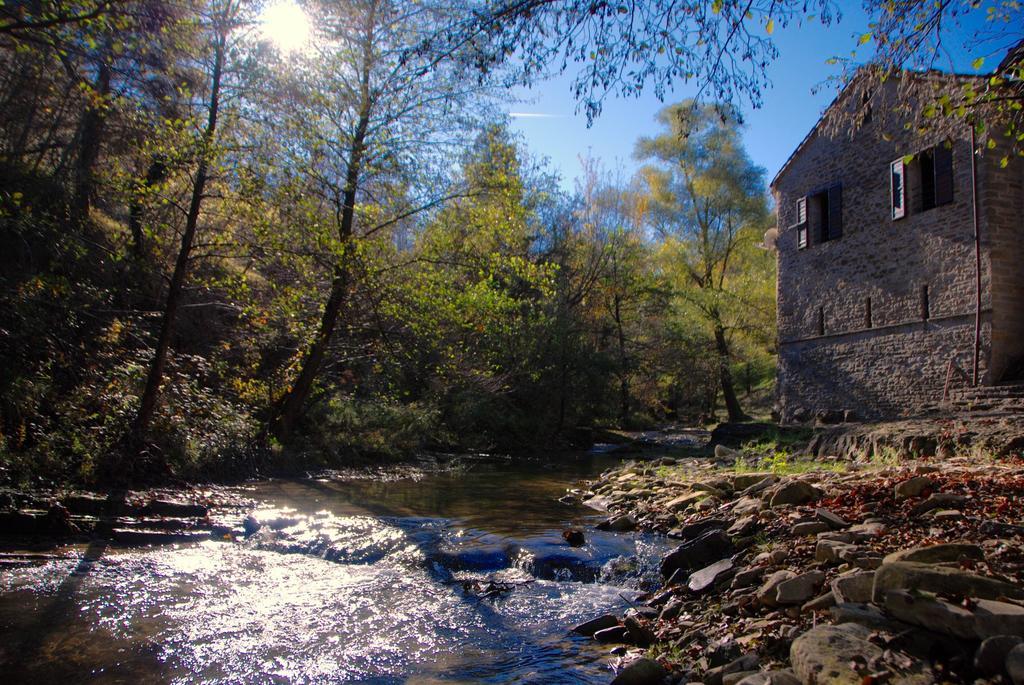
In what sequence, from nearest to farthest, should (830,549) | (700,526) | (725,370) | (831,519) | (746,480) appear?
1. (830,549)
2. (831,519)
3. (700,526)
4. (746,480)
5. (725,370)

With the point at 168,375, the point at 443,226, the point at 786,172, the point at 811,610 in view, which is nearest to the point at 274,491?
the point at 168,375

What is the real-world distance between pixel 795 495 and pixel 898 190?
13392 millimetres

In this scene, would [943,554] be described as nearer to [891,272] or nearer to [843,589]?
[843,589]

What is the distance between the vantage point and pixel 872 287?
18.3 metres

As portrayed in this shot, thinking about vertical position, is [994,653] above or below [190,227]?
below

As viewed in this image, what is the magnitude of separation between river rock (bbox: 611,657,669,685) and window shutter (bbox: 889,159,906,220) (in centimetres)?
1691

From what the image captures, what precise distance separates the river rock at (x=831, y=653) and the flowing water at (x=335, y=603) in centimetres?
126

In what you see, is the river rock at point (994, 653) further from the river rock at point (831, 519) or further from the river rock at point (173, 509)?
the river rock at point (173, 509)

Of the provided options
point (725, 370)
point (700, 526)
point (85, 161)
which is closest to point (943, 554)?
point (700, 526)

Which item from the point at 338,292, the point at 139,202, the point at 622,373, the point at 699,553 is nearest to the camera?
the point at 699,553

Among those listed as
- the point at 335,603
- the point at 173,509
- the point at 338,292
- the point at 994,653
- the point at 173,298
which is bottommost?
the point at 335,603

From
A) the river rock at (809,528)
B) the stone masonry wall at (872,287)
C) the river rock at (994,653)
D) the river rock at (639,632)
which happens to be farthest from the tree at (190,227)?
the stone masonry wall at (872,287)

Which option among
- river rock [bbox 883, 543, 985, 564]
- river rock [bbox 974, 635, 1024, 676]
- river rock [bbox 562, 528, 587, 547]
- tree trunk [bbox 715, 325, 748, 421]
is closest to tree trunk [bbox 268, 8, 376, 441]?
river rock [bbox 562, 528, 587, 547]

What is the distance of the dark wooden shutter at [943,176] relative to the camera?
16016 mm
